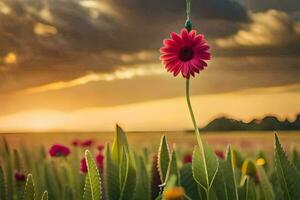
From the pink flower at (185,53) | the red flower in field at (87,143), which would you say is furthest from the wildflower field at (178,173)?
the red flower in field at (87,143)

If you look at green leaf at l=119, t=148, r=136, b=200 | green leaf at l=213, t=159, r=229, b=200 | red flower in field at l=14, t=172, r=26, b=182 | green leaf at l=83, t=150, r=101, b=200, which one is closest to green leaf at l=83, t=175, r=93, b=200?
green leaf at l=83, t=150, r=101, b=200

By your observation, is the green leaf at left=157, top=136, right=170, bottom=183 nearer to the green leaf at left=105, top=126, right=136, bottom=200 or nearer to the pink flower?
the green leaf at left=105, top=126, right=136, bottom=200

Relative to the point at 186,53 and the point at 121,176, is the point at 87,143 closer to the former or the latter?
the point at 121,176

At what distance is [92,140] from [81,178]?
679 millimetres

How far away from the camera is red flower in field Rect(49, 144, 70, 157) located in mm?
1739

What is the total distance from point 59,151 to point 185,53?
0.93m

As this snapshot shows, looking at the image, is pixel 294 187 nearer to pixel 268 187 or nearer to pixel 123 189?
pixel 268 187

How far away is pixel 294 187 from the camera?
3.32 feet

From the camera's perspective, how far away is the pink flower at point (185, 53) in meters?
0.89

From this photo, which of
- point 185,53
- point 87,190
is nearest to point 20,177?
point 87,190

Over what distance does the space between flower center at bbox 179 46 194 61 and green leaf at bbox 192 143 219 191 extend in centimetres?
16

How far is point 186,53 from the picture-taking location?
0.90m

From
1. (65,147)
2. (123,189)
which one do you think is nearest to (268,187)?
(123,189)

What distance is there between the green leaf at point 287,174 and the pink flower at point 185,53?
0.63ft
